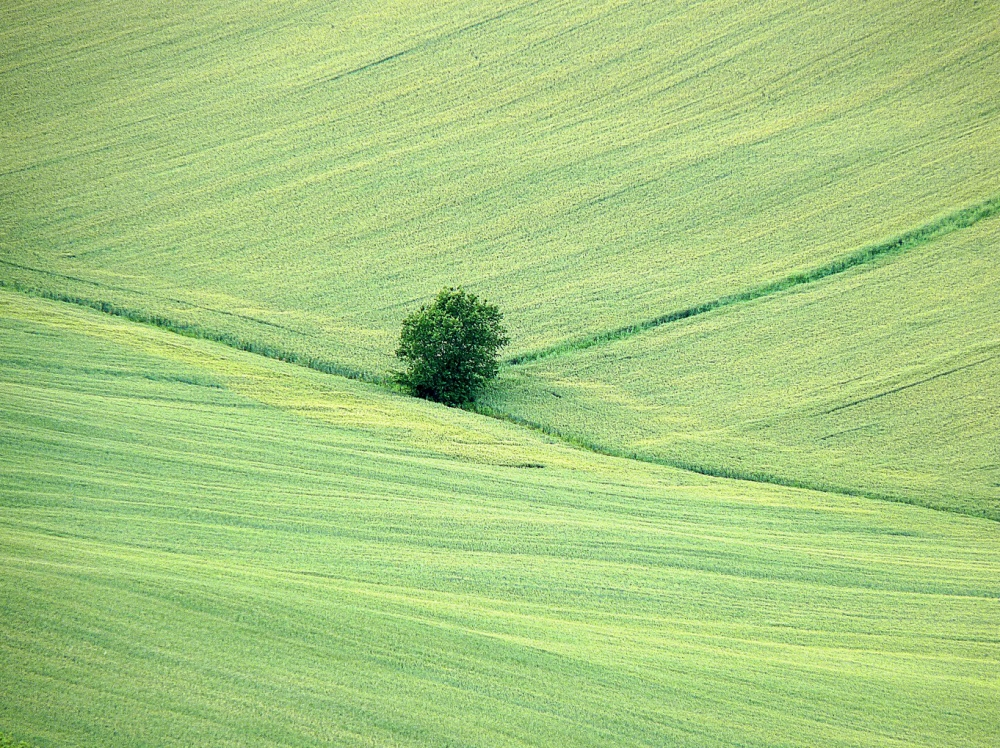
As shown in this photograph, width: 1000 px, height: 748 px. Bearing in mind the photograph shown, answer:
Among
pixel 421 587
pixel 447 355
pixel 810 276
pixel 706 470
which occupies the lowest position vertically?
pixel 421 587

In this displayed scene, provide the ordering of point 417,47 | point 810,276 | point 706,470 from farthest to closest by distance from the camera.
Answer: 1. point 417,47
2. point 810,276
3. point 706,470

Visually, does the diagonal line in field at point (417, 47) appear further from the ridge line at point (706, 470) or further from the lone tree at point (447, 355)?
the ridge line at point (706, 470)

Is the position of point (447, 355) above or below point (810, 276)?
below

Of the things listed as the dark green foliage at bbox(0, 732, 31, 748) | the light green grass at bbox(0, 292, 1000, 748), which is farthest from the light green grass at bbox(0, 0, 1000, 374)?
the dark green foliage at bbox(0, 732, 31, 748)

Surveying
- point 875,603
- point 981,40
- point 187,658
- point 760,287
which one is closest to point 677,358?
point 760,287

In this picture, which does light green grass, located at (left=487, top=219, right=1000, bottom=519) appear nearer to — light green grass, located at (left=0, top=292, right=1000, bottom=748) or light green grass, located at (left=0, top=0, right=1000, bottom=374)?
light green grass, located at (left=0, top=292, right=1000, bottom=748)

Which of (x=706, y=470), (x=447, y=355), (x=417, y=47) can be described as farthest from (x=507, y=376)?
(x=417, y=47)

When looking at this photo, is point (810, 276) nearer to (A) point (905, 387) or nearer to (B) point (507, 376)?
(A) point (905, 387)

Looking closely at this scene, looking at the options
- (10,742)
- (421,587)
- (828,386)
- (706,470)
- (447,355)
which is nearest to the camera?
(10,742)
